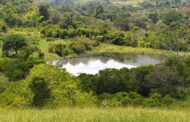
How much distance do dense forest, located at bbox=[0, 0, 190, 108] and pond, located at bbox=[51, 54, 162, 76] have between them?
324cm

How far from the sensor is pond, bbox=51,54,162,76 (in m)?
66.5

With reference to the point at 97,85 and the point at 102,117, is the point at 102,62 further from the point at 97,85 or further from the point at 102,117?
the point at 102,117

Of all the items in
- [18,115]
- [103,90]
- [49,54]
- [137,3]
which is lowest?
[137,3]

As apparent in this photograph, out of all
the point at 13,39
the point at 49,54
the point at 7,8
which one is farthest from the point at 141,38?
the point at 7,8

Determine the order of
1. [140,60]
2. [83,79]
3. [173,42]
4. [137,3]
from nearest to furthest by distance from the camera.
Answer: [83,79] < [140,60] < [173,42] < [137,3]

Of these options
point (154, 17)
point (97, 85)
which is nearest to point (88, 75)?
point (97, 85)

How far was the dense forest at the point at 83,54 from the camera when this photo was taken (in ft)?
103

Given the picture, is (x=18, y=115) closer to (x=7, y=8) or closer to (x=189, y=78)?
(x=189, y=78)

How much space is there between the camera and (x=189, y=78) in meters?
45.6

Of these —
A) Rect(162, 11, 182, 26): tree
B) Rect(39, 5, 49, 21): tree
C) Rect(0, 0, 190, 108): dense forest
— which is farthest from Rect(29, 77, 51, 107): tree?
Rect(162, 11, 182, 26): tree

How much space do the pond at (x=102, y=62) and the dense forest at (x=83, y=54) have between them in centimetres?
324

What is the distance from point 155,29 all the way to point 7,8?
4392 cm

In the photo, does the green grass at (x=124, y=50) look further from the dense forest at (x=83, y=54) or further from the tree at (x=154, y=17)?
the tree at (x=154, y=17)

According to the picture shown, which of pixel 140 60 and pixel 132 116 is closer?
pixel 132 116
